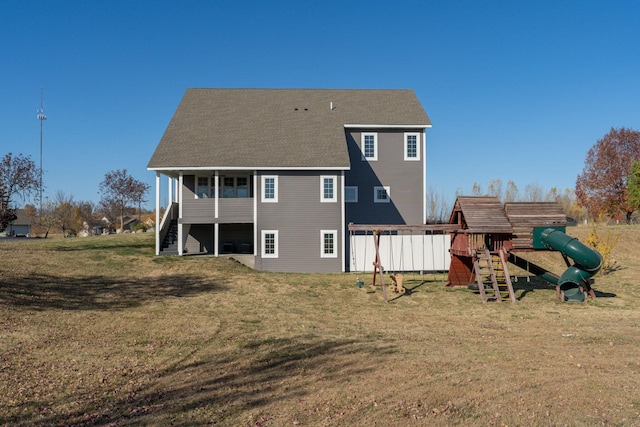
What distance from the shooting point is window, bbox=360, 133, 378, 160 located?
29797 mm

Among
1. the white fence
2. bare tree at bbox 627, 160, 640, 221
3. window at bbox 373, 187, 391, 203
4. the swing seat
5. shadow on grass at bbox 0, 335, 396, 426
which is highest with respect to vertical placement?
bare tree at bbox 627, 160, 640, 221

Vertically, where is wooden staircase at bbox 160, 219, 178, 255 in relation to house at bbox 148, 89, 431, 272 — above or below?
below

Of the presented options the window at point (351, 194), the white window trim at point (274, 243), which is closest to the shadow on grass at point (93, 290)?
the white window trim at point (274, 243)

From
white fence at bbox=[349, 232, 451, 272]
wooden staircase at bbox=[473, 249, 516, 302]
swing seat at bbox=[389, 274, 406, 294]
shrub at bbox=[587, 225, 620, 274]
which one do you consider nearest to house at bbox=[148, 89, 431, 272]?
white fence at bbox=[349, 232, 451, 272]

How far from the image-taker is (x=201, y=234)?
2859 cm

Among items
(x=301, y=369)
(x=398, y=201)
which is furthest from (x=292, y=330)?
(x=398, y=201)

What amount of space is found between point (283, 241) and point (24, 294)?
507 inches

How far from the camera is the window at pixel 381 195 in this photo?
97.3ft

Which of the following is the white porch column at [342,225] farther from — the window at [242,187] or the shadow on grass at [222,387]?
the shadow on grass at [222,387]

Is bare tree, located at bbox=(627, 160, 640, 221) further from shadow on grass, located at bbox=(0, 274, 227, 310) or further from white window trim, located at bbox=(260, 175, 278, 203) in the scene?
shadow on grass, located at bbox=(0, 274, 227, 310)

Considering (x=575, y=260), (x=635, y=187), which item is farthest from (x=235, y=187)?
(x=635, y=187)

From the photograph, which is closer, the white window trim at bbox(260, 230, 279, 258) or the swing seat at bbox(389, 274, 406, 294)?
the swing seat at bbox(389, 274, 406, 294)

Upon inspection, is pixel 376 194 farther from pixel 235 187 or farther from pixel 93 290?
pixel 93 290

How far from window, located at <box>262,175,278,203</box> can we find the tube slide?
45.3 ft
